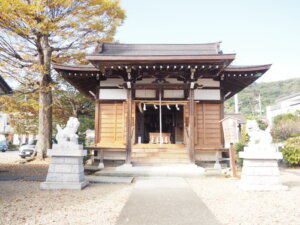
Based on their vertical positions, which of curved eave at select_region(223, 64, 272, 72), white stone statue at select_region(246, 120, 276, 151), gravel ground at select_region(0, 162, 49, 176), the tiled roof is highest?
the tiled roof

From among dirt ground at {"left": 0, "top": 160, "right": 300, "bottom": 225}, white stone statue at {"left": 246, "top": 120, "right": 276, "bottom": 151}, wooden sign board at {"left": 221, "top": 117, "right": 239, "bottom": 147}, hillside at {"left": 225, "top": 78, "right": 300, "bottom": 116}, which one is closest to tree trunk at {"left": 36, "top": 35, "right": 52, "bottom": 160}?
dirt ground at {"left": 0, "top": 160, "right": 300, "bottom": 225}

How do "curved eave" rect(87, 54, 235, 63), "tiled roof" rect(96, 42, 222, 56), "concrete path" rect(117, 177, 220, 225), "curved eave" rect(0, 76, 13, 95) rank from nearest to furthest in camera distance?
"concrete path" rect(117, 177, 220, 225), "curved eave" rect(87, 54, 235, 63), "curved eave" rect(0, 76, 13, 95), "tiled roof" rect(96, 42, 222, 56)

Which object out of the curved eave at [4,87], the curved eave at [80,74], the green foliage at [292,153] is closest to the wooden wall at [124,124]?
the curved eave at [80,74]

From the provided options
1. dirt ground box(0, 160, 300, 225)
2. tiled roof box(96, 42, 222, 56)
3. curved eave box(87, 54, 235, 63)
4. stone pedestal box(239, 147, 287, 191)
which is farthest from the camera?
tiled roof box(96, 42, 222, 56)

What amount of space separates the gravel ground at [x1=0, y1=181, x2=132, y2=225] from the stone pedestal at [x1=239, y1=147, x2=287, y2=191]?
321cm

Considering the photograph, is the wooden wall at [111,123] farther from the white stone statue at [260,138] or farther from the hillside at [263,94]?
the hillside at [263,94]

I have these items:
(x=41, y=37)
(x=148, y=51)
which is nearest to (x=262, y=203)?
(x=148, y=51)

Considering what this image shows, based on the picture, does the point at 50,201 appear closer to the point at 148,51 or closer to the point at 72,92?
the point at 148,51

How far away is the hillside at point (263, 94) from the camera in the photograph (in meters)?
47.8

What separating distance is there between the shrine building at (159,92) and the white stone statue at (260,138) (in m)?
2.74

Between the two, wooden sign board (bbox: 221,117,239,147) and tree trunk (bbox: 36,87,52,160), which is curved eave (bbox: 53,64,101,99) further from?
wooden sign board (bbox: 221,117,239,147)

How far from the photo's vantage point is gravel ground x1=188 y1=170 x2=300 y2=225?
3230 millimetres

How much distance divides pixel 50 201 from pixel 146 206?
204 centimetres

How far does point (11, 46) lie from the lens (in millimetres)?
10094
